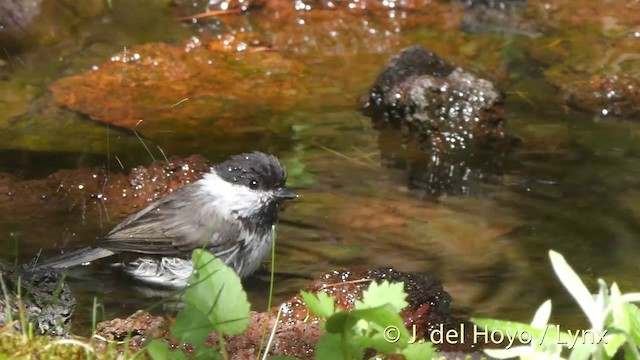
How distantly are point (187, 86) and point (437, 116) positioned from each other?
190 cm

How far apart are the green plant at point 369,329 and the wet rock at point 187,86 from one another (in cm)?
405

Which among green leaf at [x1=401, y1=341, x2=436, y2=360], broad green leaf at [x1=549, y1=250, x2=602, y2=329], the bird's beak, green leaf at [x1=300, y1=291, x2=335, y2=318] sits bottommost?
the bird's beak

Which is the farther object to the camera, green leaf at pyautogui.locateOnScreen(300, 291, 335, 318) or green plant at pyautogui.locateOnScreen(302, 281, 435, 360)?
green leaf at pyautogui.locateOnScreen(300, 291, 335, 318)

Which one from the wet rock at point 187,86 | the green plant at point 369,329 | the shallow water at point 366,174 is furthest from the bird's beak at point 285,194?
the green plant at point 369,329

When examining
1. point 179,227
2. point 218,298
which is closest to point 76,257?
point 179,227

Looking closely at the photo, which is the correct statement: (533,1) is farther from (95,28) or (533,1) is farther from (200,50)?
(95,28)

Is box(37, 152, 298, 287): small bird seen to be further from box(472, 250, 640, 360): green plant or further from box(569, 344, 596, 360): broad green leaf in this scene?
box(569, 344, 596, 360): broad green leaf

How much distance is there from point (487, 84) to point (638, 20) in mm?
2870

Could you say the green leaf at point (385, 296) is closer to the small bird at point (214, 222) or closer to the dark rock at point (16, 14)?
the small bird at point (214, 222)

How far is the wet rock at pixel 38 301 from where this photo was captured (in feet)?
11.1

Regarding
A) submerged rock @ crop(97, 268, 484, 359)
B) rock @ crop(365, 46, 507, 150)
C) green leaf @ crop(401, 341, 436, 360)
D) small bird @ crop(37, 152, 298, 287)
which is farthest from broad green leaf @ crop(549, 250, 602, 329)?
rock @ crop(365, 46, 507, 150)

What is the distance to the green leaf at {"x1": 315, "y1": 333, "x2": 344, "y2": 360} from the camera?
2.93 m

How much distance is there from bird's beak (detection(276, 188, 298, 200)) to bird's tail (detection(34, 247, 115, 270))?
3.21ft

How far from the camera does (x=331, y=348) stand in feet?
9.64
